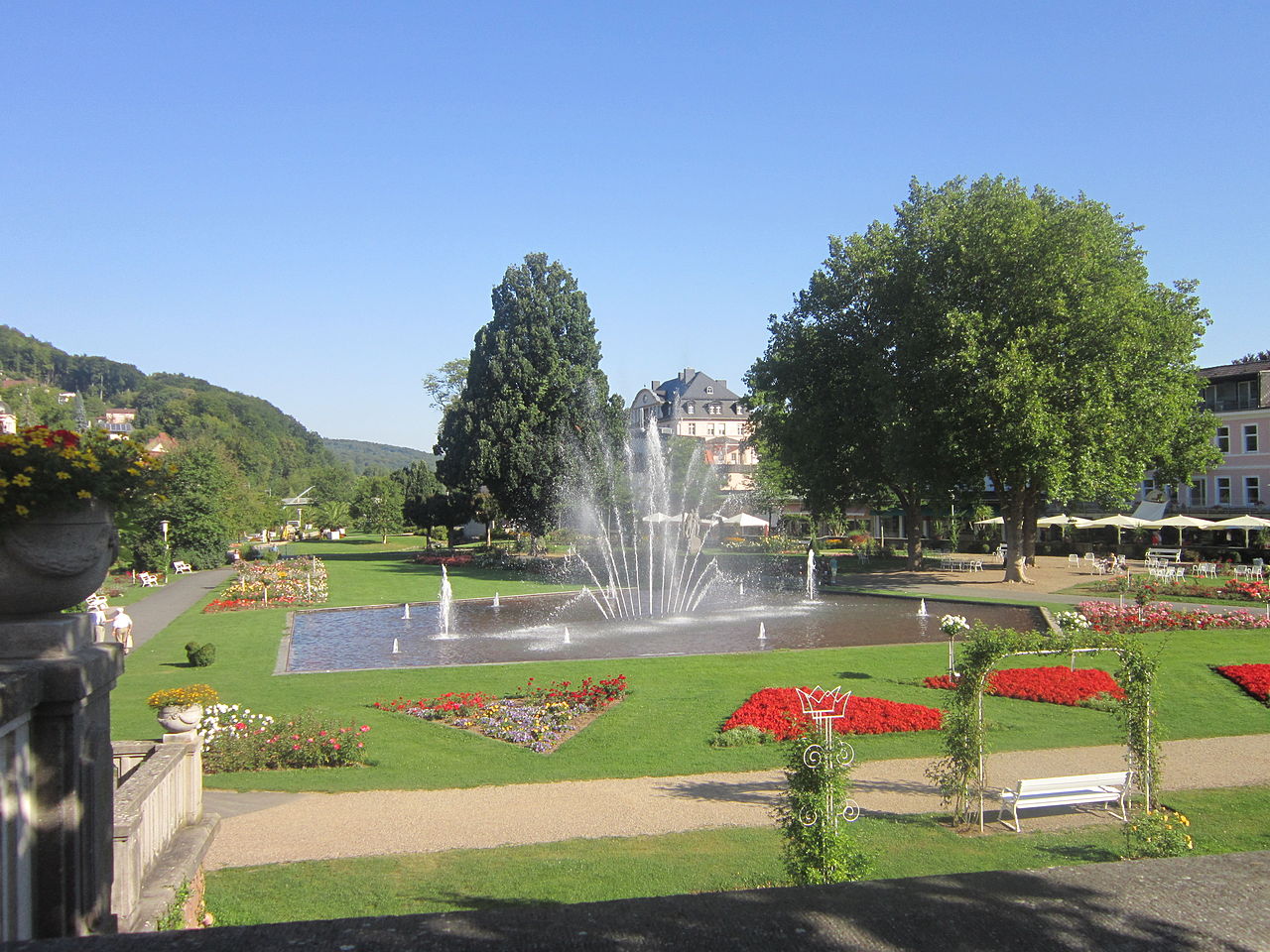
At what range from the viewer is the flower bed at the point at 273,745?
12.6m

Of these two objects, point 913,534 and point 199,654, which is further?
point 913,534

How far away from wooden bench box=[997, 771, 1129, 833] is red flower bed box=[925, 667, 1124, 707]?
5344mm

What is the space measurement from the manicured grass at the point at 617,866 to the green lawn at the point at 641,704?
8.82 feet

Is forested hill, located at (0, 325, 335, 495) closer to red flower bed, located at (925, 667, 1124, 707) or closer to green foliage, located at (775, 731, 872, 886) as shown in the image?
red flower bed, located at (925, 667, 1124, 707)

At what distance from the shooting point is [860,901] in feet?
8.96

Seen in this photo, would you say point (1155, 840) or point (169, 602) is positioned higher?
point (1155, 840)

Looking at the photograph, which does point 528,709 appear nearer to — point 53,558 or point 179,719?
point 179,719

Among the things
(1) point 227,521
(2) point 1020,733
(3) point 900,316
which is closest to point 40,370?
(1) point 227,521

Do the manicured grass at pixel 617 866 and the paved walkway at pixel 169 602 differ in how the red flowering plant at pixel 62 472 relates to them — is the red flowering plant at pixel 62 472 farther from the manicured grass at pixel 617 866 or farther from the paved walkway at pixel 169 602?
the paved walkway at pixel 169 602

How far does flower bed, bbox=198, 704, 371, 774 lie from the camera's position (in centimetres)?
1261

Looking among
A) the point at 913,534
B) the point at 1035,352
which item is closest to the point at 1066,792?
the point at 1035,352

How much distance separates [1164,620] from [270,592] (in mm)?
29966

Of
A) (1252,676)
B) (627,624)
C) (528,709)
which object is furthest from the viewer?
(627,624)

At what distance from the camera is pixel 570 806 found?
1076 cm
